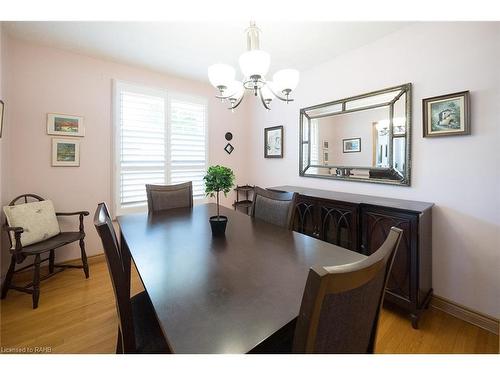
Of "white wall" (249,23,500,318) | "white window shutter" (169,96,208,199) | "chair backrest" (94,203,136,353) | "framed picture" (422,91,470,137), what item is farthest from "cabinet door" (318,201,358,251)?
"white window shutter" (169,96,208,199)

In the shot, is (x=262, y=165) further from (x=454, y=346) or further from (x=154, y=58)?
(x=454, y=346)

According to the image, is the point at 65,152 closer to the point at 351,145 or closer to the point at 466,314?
the point at 351,145

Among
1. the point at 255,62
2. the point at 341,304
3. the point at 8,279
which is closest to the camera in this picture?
the point at 341,304

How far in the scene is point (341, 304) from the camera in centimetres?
62

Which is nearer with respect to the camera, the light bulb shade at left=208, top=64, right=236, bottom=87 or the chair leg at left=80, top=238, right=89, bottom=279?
the light bulb shade at left=208, top=64, right=236, bottom=87

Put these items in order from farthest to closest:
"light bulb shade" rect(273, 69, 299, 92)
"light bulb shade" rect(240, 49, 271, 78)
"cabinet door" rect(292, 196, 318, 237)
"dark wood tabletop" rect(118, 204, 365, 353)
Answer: "cabinet door" rect(292, 196, 318, 237) → "light bulb shade" rect(273, 69, 299, 92) → "light bulb shade" rect(240, 49, 271, 78) → "dark wood tabletop" rect(118, 204, 365, 353)

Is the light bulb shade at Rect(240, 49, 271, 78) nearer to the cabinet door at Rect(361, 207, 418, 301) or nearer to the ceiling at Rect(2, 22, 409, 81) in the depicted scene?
the ceiling at Rect(2, 22, 409, 81)

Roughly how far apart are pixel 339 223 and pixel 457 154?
3.44 ft

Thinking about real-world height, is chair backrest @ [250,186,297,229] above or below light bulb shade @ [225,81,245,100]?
below

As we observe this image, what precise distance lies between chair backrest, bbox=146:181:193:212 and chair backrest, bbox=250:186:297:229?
0.85 metres

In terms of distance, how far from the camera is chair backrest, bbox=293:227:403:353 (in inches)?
21.9

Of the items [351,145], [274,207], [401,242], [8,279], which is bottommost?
[8,279]

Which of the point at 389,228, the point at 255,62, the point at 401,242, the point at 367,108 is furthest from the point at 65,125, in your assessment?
the point at 401,242

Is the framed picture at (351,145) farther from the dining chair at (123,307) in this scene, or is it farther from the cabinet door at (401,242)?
the dining chair at (123,307)
